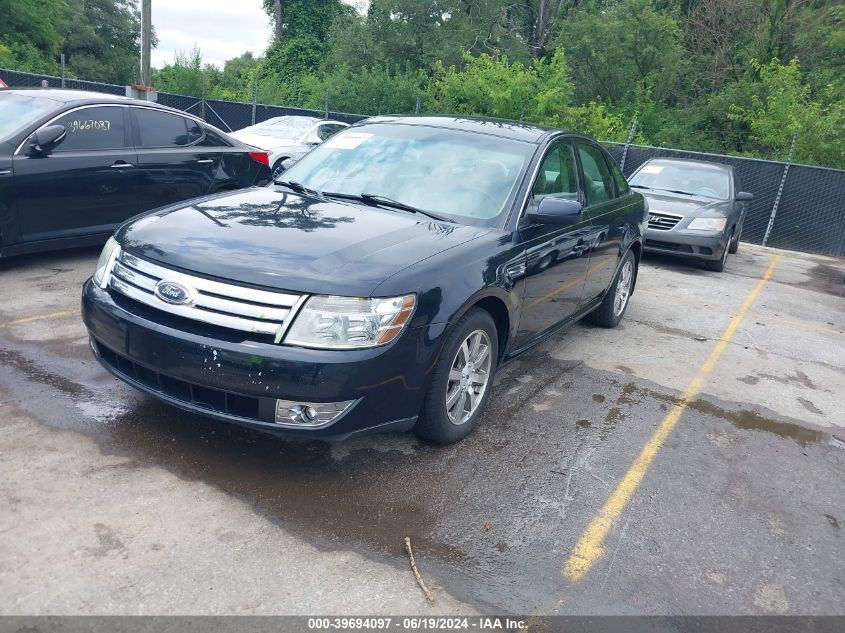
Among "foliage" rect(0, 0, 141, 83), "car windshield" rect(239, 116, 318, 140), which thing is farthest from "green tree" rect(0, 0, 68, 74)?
"car windshield" rect(239, 116, 318, 140)

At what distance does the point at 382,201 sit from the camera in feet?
14.0

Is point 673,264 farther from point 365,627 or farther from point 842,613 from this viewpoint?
point 365,627

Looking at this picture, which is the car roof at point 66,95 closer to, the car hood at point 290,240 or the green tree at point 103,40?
the car hood at point 290,240

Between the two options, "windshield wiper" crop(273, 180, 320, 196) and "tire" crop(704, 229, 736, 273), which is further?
"tire" crop(704, 229, 736, 273)

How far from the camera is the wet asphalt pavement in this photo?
105 inches

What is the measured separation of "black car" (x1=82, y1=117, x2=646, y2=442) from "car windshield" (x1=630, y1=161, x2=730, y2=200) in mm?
6885

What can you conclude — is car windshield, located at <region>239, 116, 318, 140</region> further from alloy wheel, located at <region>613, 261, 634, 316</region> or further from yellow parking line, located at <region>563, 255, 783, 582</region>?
yellow parking line, located at <region>563, 255, 783, 582</region>

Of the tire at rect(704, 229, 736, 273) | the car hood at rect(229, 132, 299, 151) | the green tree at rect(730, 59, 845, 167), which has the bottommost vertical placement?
the tire at rect(704, 229, 736, 273)

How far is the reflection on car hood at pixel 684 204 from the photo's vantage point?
10219 mm

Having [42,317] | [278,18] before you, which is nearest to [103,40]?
[278,18]

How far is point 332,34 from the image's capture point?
33.5 m

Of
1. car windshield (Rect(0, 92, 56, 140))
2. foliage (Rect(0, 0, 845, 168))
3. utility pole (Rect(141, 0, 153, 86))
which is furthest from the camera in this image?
foliage (Rect(0, 0, 845, 168))

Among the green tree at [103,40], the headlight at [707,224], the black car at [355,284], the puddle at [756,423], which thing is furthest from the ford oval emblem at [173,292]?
the green tree at [103,40]

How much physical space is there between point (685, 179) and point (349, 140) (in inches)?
316
